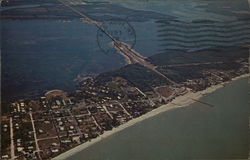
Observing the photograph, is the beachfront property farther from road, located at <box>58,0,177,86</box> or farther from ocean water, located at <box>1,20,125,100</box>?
road, located at <box>58,0,177,86</box>

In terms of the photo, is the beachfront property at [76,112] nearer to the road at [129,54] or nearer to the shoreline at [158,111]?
the shoreline at [158,111]

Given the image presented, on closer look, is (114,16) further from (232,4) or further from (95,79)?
(232,4)

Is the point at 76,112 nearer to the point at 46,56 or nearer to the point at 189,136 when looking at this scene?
the point at 46,56

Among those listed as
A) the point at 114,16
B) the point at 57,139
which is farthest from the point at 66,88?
the point at 114,16

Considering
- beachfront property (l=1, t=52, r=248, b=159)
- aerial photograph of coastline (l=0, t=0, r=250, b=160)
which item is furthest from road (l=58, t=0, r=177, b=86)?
beachfront property (l=1, t=52, r=248, b=159)

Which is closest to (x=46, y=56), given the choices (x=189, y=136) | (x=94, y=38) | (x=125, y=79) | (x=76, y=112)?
(x=94, y=38)

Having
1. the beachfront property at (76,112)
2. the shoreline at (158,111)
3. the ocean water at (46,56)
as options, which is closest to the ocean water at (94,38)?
the ocean water at (46,56)
